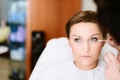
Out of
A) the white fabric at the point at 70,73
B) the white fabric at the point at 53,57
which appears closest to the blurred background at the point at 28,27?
the white fabric at the point at 53,57

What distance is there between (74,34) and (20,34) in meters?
1.50

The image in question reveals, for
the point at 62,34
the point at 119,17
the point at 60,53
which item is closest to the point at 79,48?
the point at 60,53

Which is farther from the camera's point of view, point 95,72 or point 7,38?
point 7,38

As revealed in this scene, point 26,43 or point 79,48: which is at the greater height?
point 79,48

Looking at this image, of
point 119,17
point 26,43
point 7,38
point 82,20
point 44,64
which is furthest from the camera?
point 7,38

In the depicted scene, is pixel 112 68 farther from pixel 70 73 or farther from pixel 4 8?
pixel 4 8

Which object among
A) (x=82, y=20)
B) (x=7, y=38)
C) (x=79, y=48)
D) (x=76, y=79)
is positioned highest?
(x=82, y=20)

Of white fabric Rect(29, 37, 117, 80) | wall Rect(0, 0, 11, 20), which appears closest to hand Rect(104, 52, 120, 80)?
white fabric Rect(29, 37, 117, 80)

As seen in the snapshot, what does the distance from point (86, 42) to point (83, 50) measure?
0.12 ft

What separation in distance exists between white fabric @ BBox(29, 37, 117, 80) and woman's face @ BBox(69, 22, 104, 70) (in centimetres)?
16

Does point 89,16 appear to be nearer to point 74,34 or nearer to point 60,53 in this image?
point 74,34

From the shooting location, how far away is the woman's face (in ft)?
3.71

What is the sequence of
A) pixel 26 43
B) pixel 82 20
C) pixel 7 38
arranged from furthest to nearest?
1. pixel 7 38
2. pixel 26 43
3. pixel 82 20

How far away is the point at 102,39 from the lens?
3.80 feet
